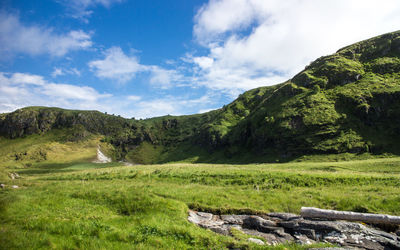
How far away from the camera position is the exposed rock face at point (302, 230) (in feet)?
34.1

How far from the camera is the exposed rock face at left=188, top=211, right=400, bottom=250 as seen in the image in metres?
10.4

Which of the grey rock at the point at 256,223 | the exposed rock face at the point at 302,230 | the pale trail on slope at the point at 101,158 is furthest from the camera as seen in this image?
the pale trail on slope at the point at 101,158

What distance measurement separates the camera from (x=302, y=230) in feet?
38.8

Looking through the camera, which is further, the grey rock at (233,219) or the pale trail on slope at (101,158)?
the pale trail on slope at (101,158)

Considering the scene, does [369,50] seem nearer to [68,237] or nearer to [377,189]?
[377,189]

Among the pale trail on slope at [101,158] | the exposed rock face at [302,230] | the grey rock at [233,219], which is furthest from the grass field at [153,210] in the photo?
the pale trail on slope at [101,158]

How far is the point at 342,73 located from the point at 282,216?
115m

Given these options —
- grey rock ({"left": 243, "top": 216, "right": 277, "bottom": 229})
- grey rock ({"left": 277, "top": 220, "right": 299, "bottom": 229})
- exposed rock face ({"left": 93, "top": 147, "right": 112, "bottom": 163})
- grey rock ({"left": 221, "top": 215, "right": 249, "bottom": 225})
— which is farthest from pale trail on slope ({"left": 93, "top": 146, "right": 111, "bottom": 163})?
grey rock ({"left": 277, "top": 220, "right": 299, "bottom": 229})

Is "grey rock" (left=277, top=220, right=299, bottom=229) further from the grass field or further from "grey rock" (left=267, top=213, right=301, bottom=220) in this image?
the grass field

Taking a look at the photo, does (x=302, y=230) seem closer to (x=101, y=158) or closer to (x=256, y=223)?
(x=256, y=223)

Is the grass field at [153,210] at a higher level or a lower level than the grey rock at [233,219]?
higher

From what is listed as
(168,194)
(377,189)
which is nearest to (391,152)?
(377,189)

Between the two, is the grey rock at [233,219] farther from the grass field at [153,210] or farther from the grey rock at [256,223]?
the grass field at [153,210]

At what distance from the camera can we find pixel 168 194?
1977cm
